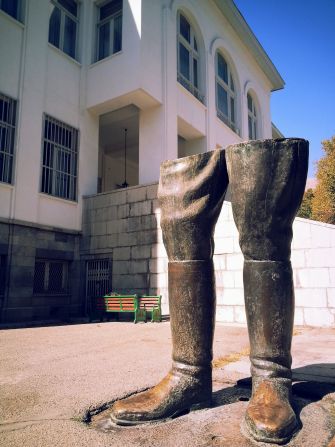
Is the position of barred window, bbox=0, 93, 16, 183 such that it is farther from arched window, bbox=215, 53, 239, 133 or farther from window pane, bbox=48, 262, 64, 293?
arched window, bbox=215, 53, 239, 133

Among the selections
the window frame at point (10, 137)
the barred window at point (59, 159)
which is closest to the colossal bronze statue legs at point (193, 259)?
the window frame at point (10, 137)

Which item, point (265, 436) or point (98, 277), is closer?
point (265, 436)

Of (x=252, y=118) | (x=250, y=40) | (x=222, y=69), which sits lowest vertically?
(x=252, y=118)

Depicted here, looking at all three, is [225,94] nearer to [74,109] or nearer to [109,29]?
[109,29]

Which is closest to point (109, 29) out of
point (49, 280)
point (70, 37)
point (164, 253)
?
point (70, 37)

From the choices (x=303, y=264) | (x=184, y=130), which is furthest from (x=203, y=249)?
(x=184, y=130)

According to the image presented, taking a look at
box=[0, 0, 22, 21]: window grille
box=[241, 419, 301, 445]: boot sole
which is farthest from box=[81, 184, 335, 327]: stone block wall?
box=[241, 419, 301, 445]: boot sole

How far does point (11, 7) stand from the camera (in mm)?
9742

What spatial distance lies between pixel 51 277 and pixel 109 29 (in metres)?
8.48

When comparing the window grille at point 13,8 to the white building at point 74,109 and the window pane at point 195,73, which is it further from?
the window pane at point 195,73

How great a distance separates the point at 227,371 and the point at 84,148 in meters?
10.0

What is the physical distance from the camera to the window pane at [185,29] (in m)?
13.6

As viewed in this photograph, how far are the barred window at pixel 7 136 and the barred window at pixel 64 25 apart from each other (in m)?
3.13

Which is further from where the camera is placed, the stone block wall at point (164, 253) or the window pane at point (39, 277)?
the window pane at point (39, 277)
